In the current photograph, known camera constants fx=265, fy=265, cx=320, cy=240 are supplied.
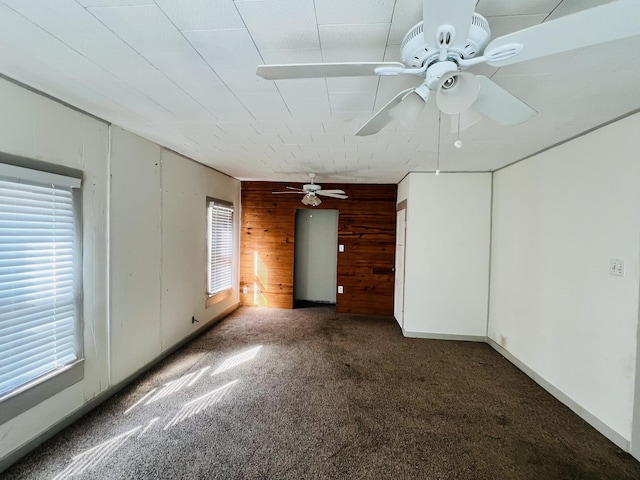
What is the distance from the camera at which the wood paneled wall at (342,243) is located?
4.93 metres

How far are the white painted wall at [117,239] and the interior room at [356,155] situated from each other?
16mm

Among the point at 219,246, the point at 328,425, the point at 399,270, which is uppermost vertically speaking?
the point at 219,246

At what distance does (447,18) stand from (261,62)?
942 millimetres

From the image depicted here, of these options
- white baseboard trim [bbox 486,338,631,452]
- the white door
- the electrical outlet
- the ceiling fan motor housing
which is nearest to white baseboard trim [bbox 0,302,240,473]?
the ceiling fan motor housing

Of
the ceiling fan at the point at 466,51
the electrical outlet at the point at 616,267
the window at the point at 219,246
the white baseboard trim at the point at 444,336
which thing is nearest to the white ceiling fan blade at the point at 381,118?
the ceiling fan at the point at 466,51

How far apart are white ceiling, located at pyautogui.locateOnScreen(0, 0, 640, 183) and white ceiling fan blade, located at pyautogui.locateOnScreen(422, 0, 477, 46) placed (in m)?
0.21

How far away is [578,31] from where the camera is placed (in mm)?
847

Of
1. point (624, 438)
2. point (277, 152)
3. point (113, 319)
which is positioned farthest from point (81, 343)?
Result: point (624, 438)

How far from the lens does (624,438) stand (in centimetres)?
192

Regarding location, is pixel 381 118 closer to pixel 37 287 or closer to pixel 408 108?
pixel 408 108

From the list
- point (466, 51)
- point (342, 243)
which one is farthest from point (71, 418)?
point (342, 243)

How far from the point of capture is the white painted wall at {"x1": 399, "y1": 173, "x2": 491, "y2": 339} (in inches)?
152

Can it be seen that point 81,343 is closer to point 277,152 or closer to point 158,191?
point 158,191

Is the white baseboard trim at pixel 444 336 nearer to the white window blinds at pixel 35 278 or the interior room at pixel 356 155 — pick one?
the interior room at pixel 356 155
